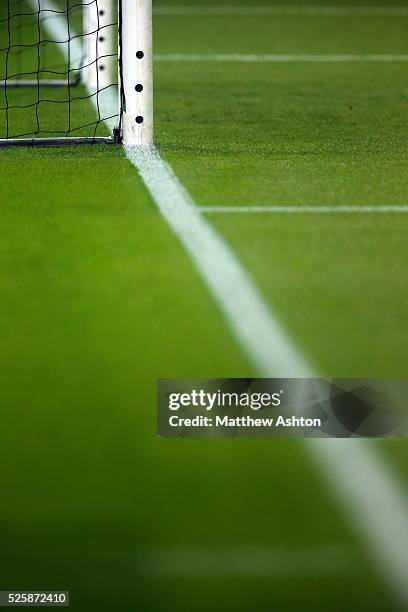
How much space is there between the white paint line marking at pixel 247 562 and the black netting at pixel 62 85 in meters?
4.44

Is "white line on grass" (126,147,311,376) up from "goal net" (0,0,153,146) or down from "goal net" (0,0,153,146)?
down

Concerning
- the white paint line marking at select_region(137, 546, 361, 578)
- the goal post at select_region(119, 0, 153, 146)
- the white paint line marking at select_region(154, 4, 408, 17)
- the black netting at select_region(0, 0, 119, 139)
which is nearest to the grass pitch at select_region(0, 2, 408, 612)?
the white paint line marking at select_region(137, 546, 361, 578)

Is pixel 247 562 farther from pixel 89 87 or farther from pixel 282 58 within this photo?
pixel 282 58

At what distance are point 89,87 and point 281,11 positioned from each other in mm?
6013

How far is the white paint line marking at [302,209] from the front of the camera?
200 inches

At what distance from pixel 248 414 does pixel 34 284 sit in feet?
3.68

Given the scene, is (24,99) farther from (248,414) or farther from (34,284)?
(248,414)

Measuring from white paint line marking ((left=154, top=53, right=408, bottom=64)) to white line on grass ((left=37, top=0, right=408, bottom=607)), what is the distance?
16.5 ft

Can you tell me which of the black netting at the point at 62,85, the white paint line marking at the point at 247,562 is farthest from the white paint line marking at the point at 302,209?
the white paint line marking at the point at 247,562

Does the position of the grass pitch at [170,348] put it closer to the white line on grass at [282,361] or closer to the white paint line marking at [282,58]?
the white line on grass at [282,361]

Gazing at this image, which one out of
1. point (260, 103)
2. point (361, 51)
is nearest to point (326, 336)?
point (260, 103)

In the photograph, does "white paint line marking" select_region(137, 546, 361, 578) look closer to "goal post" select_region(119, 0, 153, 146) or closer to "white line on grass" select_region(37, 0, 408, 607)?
"white line on grass" select_region(37, 0, 408, 607)

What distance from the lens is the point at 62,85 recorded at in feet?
30.0

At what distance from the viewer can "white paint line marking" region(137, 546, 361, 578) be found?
99.9 inches
